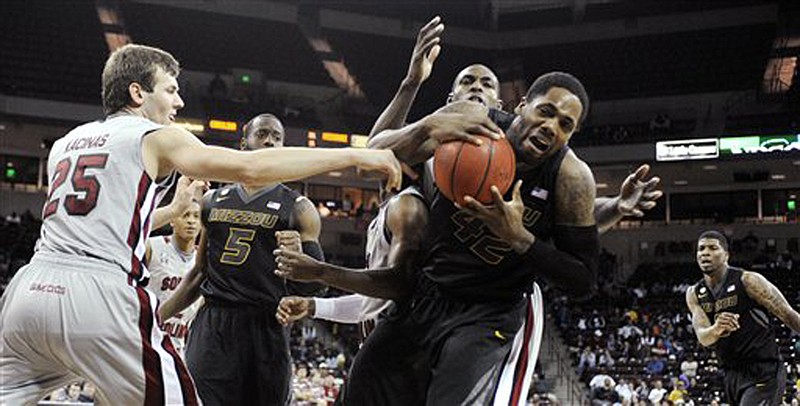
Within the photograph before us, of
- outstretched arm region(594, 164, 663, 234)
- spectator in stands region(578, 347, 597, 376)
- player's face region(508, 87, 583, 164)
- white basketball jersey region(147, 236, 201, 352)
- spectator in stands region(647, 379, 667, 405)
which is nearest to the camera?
player's face region(508, 87, 583, 164)

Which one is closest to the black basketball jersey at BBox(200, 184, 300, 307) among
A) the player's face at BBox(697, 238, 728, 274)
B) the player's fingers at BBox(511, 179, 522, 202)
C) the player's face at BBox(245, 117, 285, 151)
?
the player's face at BBox(245, 117, 285, 151)

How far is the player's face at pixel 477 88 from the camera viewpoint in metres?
5.48

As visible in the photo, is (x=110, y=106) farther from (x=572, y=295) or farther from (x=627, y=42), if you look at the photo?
(x=627, y=42)

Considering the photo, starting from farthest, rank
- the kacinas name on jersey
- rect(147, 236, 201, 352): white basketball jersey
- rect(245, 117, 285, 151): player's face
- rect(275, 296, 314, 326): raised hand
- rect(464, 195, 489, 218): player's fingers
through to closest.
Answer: rect(147, 236, 201, 352): white basketball jersey, rect(245, 117, 285, 151): player's face, the kacinas name on jersey, rect(275, 296, 314, 326): raised hand, rect(464, 195, 489, 218): player's fingers

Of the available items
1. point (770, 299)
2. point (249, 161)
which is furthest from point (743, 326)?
point (249, 161)

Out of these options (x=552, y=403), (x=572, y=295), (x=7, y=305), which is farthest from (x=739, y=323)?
(x=552, y=403)

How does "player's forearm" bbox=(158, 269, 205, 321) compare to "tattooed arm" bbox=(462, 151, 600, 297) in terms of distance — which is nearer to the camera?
"tattooed arm" bbox=(462, 151, 600, 297)

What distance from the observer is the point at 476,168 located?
149 inches

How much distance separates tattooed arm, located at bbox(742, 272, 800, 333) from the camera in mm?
7719

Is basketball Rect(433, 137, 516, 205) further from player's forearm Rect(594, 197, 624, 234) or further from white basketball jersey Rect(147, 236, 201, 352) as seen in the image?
white basketball jersey Rect(147, 236, 201, 352)

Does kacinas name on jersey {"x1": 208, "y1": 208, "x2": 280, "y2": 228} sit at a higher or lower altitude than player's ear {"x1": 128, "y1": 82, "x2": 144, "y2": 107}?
lower

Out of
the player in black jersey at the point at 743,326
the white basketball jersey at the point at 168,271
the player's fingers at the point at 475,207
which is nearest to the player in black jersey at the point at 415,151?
the player's fingers at the point at 475,207

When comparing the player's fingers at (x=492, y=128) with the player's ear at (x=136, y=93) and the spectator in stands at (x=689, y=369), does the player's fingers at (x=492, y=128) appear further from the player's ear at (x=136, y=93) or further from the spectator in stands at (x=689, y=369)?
the spectator in stands at (x=689, y=369)

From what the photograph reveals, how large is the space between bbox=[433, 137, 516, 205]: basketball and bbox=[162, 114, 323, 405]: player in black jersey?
1791 millimetres
